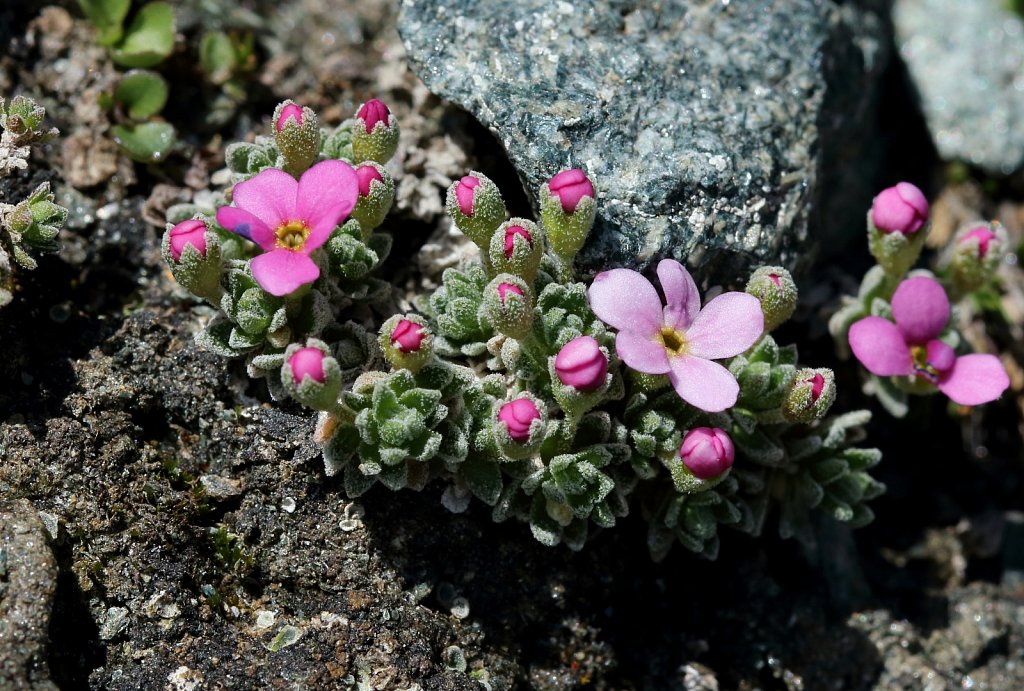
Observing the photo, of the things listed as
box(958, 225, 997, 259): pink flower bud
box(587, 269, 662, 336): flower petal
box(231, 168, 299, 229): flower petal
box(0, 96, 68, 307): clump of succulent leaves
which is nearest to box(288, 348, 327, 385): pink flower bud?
box(231, 168, 299, 229): flower petal

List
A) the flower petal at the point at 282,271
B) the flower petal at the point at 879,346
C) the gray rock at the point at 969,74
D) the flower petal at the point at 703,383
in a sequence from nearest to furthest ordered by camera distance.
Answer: the flower petal at the point at 282,271
the flower petal at the point at 703,383
the flower petal at the point at 879,346
the gray rock at the point at 969,74

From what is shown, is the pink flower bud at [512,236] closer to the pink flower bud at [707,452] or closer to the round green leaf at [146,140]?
the pink flower bud at [707,452]

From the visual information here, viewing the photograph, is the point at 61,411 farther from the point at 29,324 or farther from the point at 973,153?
the point at 973,153

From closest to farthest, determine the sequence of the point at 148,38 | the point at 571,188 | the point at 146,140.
→ the point at 571,188 → the point at 146,140 → the point at 148,38

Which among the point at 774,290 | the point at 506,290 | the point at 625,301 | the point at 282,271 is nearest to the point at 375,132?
the point at 282,271

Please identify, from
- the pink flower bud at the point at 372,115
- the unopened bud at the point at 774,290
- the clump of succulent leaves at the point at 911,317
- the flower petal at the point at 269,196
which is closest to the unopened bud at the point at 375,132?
the pink flower bud at the point at 372,115

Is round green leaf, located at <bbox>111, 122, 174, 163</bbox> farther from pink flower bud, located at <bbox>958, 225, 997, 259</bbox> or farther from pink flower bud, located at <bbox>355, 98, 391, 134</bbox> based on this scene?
pink flower bud, located at <bbox>958, 225, 997, 259</bbox>

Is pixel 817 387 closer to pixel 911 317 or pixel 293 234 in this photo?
pixel 911 317
